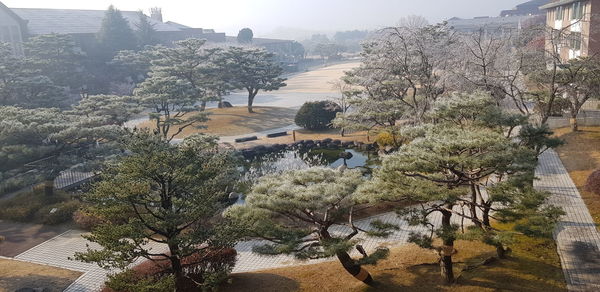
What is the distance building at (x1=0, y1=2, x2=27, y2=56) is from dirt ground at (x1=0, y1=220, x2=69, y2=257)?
114 feet

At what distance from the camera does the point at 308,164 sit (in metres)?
22.6

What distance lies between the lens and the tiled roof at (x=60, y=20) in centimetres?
5038

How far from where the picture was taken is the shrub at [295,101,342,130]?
30172mm

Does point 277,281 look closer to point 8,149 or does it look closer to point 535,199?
point 535,199

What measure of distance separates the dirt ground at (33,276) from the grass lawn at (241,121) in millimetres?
17112

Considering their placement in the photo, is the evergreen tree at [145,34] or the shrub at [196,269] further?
the evergreen tree at [145,34]

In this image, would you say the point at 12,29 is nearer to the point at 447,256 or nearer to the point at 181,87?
the point at 181,87

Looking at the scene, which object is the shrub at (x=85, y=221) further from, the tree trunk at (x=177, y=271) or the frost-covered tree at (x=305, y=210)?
the frost-covered tree at (x=305, y=210)

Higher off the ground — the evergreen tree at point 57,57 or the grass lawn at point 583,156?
the evergreen tree at point 57,57

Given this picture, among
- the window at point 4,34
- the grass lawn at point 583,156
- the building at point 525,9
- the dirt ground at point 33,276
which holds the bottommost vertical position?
the dirt ground at point 33,276

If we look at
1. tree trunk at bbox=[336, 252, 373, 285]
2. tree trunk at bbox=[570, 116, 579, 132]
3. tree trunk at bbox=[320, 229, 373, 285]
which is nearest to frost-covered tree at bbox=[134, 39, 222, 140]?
tree trunk at bbox=[320, 229, 373, 285]

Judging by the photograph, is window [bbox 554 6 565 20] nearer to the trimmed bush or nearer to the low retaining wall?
the low retaining wall

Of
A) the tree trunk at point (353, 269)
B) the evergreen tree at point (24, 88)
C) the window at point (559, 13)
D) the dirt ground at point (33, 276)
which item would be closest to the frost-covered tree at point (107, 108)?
the evergreen tree at point (24, 88)

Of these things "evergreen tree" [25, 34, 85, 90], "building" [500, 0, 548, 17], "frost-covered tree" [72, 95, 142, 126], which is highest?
"building" [500, 0, 548, 17]
